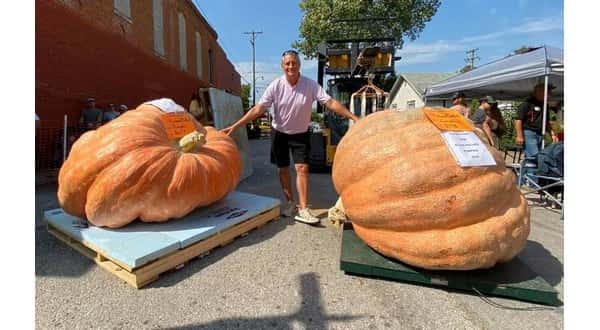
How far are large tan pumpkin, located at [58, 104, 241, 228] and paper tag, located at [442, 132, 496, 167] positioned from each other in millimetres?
1803

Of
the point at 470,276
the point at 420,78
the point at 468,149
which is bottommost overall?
the point at 470,276

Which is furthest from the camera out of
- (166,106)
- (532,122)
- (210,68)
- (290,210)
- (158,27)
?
(210,68)

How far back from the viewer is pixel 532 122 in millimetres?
4293

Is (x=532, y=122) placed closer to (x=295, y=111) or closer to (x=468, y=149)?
(x=468, y=149)

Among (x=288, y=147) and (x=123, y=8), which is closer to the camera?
(x=288, y=147)

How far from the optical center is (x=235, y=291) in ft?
5.79

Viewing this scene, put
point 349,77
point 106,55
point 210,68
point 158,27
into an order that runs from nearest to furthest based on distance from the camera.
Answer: point 349,77, point 106,55, point 158,27, point 210,68

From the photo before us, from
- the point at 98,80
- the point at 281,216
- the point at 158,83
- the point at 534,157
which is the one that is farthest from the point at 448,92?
the point at 158,83

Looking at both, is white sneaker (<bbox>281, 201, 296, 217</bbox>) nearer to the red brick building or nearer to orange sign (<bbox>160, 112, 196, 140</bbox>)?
orange sign (<bbox>160, 112, 196, 140</bbox>)

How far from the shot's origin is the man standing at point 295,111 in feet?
9.70

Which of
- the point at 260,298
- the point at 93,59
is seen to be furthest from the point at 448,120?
the point at 93,59

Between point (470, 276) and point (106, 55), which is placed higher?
point (106, 55)

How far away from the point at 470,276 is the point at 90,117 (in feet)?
23.0

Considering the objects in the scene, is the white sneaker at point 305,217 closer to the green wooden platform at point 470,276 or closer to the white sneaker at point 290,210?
the white sneaker at point 290,210
